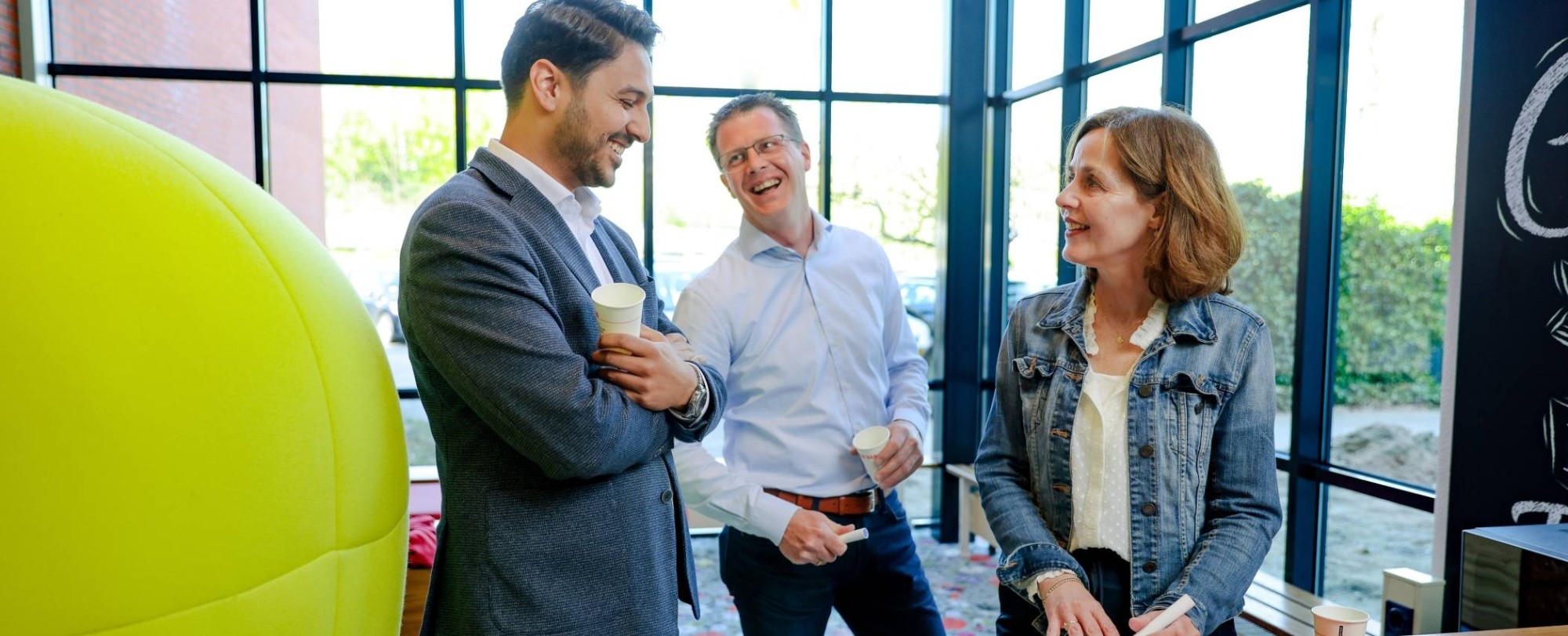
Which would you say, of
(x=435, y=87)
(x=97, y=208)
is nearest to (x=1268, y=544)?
(x=97, y=208)

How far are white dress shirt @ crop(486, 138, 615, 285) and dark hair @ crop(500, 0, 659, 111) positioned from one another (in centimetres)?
11

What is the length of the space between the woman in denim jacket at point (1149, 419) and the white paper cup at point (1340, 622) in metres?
0.18

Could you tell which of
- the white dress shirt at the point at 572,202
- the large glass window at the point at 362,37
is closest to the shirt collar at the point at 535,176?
the white dress shirt at the point at 572,202

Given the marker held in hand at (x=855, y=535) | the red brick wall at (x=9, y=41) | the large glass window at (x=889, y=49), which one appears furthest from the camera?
the large glass window at (x=889, y=49)

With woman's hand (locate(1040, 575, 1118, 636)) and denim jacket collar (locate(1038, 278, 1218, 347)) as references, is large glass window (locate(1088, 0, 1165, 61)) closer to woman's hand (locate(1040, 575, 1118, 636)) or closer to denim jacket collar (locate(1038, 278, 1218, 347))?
denim jacket collar (locate(1038, 278, 1218, 347))

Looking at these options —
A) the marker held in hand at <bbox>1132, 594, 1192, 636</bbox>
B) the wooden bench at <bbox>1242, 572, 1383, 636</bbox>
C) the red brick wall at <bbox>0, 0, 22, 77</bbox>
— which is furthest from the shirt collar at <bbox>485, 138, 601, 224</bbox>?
the red brick wall at <bbox>0, 0, 22, 77</bbox>

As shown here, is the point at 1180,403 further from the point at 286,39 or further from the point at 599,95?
the point at 286,39

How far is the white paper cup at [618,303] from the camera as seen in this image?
126cm

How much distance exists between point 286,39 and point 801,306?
3833 mm

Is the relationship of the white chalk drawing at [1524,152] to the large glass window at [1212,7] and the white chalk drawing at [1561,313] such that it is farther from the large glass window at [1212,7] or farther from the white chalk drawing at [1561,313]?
the large glass window at [1212,7]

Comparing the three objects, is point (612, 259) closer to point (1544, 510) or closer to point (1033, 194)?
point (1544, 510)

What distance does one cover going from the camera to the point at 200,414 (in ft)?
2.96

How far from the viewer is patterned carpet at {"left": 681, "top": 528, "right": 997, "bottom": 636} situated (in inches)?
159

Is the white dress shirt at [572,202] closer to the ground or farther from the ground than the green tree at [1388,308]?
farther from the ground
